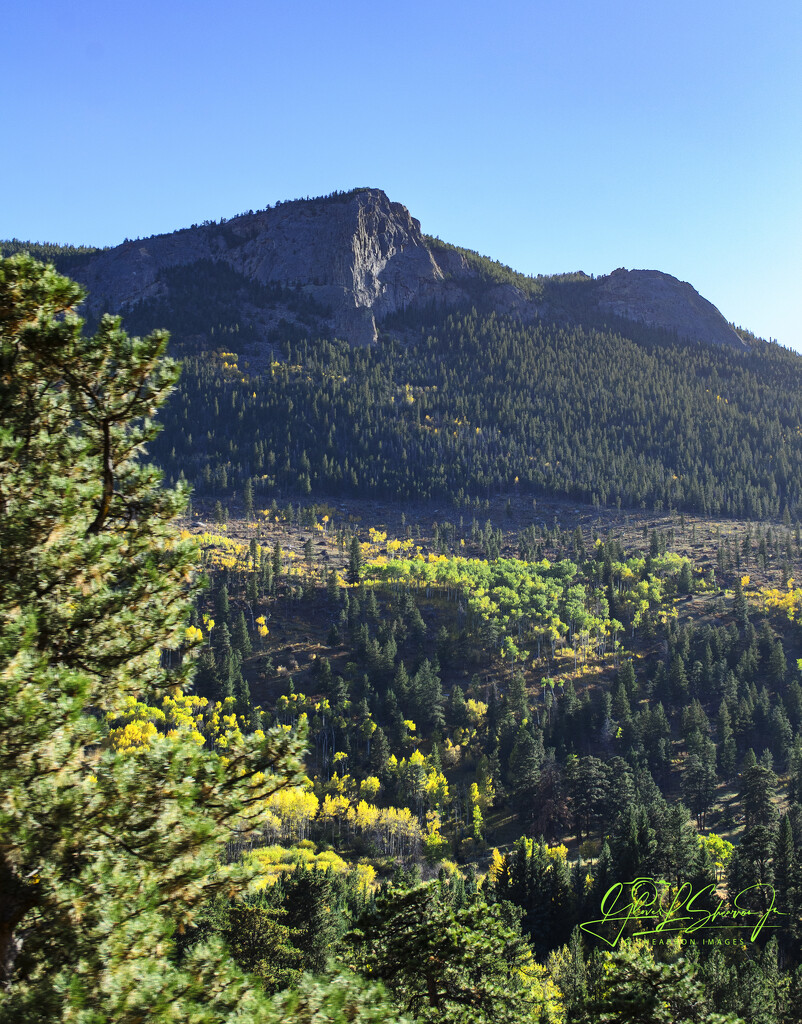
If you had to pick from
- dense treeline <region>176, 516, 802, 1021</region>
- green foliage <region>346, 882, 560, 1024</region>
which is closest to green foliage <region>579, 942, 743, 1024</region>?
green foliage <region>346, 882, 560, 1024</region>

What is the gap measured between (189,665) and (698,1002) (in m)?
18.5

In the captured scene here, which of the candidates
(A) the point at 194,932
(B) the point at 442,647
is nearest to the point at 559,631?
(B) the point at 442,647

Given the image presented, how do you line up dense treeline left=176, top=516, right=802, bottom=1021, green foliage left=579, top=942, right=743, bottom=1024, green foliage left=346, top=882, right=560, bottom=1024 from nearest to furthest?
green foliage left=346, top=882, right=560, bottom=1024
green foliage left=579, top=942, right=743, bottom=1024
dense treeline left=176, top=516, right=802, bottom=1021

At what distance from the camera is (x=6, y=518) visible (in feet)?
30.3

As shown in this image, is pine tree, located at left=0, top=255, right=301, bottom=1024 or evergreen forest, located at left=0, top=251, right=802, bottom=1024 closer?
pine tree, located at left=0, top=255, right=301, bottom=1024

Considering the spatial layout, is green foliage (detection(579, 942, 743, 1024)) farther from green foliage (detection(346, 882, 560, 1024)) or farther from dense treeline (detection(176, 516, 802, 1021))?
dense treeline (detection(176, 516, 802, 1021))

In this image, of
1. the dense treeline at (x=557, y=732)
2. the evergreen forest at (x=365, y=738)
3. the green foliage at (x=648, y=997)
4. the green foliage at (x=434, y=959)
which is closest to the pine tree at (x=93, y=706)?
the evergreen forest at (x=365, y=738)

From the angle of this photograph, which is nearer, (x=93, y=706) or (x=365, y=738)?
(x=93, y=706)

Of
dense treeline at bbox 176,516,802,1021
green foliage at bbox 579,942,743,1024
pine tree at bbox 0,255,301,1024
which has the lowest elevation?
dense treeline at bbox 176,516,802,1021

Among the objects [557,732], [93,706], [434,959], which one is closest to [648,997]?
[434,959]

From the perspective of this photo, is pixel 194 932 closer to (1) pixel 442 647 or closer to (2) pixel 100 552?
(2) pixel 100 552

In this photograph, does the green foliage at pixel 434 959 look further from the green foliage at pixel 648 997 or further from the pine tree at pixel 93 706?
the pine tree at pixel 93 706

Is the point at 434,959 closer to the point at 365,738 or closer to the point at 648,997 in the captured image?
the point at 648,997

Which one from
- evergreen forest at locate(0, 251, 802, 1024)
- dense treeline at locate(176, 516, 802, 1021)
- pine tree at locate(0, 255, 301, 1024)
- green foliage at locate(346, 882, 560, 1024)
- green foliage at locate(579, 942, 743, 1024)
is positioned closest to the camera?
pine tree at locate(0, 255, 301, 1024)
